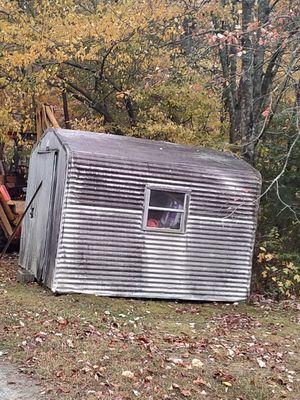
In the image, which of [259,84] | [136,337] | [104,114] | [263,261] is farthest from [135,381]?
[104,114]

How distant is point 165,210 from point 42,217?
257cm

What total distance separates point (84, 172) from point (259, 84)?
676 cm

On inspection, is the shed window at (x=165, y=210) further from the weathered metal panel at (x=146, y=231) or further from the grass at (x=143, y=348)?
the grass at (x=143, y=348)

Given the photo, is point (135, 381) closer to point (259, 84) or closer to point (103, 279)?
point (103, 279)

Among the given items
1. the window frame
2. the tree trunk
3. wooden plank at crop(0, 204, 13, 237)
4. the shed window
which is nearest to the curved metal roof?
the window frame

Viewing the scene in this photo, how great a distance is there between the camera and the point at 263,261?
44.3 feet

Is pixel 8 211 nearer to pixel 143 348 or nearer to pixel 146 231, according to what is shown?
pixel 146 231

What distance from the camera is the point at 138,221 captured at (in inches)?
411

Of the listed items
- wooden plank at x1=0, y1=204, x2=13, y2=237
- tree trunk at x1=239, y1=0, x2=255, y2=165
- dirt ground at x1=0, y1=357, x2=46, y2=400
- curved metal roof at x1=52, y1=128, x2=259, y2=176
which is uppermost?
tree trunk at x1=239, y1=0, x2=255, y2=165

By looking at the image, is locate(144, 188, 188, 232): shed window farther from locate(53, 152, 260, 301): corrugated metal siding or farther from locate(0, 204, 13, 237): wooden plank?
locate(0, 204, 13, 237): wooden plank

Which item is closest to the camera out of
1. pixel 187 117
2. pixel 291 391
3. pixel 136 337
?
pixel 291 391

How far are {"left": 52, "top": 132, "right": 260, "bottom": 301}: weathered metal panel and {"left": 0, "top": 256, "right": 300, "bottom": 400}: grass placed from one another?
1.79 feet

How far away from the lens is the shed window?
→ 416 inches

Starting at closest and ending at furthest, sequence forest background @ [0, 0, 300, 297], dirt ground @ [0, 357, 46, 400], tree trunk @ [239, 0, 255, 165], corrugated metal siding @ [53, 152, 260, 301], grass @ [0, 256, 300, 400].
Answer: dirt ground @ [0, 357, 46, 400], grass @ [0, 256, 300, 400], corrugated metal siding @ [53, 152, 260, 301], tree trunk @ [239, 0, 255, 165], forest background @ [0, 0, 300, 297]
